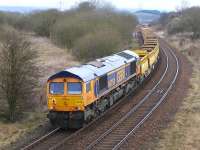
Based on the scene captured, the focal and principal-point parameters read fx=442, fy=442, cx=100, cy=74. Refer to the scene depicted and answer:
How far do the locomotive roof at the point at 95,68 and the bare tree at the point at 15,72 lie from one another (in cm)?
268

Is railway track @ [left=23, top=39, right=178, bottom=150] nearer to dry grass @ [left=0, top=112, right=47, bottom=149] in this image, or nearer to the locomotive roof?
dry grass @ [left=0, top=112, right=47, bottom=149]

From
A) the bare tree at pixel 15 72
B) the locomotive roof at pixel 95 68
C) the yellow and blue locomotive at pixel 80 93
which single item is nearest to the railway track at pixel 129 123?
the yellow and blue locomotive at pixel 80 93

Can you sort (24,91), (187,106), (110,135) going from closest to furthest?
(110,135), (24,91), (187,106)

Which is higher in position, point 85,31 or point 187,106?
point 85,31

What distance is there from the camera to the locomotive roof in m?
23.7

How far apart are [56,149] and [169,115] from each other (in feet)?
29.6

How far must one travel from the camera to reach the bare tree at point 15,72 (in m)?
25.4

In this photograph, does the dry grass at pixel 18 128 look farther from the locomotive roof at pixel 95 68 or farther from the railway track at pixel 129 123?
the railway track at pixel 129 123

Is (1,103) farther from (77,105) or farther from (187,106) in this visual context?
(187,106)

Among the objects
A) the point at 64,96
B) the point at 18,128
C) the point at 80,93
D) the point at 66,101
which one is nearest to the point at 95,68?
the point at 80,93

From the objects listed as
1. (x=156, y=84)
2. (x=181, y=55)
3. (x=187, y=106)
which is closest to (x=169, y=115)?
(x=187, y=106)

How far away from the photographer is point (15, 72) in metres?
25.5

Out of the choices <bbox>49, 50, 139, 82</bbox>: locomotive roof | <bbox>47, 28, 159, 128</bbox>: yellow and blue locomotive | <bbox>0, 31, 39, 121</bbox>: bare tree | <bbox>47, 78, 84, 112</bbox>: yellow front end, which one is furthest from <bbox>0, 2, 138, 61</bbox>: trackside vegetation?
<bbox>47, 78, 84, 112</bbox>: yellow front end

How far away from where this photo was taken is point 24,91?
1027 inches
